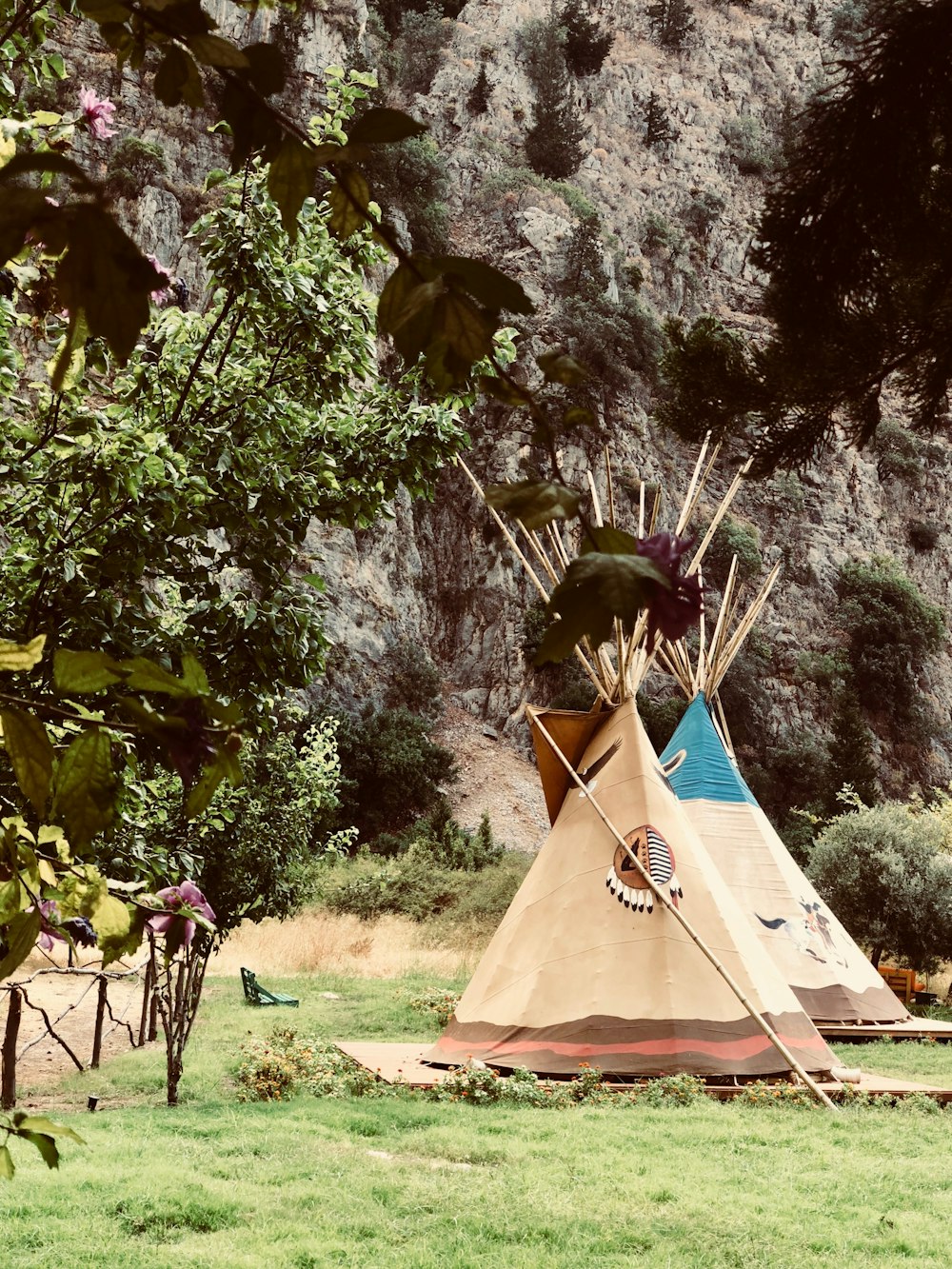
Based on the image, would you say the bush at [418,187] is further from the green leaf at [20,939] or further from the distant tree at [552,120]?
the green leaf at [20,939]

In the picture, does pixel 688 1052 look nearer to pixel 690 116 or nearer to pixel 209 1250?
pixel 209 1250

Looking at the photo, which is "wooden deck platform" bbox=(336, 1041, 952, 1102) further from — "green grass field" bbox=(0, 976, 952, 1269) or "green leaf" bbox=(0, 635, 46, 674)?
"green leaf" bbox=(0, 635, 46, 674)

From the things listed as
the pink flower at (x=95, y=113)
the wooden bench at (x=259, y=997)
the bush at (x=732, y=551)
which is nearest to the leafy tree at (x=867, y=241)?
the pink flower at (x=95, y=113)

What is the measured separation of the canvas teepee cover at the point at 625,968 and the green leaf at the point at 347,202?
640cm

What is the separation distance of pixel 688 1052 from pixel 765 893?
9.85 feet

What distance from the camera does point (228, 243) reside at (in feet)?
11.4

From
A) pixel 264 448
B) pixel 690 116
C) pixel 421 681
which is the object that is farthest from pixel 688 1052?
pixel 690 116

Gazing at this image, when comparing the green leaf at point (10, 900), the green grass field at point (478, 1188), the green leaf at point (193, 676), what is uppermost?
the green leaf at point (193, 676)

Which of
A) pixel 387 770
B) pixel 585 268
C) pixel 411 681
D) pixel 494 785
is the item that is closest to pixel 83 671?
pixel 387 770

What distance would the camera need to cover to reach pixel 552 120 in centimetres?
3481

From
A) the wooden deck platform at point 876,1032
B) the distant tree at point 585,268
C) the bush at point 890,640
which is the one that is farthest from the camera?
the distant tree at point 585,268

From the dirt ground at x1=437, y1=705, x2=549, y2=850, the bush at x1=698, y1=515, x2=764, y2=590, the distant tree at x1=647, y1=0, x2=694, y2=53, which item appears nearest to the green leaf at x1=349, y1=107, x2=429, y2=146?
the dirt ground at x1=437, y1=705, x2=549, y2=850

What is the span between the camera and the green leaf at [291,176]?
24.8 inches

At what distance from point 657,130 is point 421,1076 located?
1526 inches
